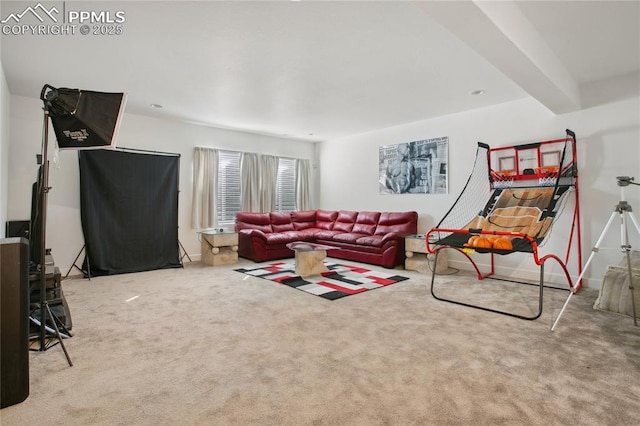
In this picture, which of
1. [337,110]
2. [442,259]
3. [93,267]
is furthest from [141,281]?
[442,259]

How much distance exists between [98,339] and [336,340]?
179 cm

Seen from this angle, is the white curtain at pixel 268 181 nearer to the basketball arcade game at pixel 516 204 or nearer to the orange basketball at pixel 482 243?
the basketball arcade game at pixel 516 204

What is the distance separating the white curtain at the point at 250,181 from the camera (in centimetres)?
639

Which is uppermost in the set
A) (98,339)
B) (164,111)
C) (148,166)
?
(164,111)

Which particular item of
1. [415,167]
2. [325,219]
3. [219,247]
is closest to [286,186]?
[325,219]

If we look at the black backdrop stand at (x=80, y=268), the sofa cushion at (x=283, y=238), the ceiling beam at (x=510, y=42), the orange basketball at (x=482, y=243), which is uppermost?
the ceiling beam at (x=510, y=42)

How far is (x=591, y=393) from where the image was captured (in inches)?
69.4

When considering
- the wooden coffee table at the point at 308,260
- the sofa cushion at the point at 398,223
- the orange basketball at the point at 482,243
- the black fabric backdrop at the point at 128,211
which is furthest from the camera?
the sofa cushion at the point at 398,223

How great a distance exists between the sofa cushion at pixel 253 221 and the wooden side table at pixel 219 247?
67cm

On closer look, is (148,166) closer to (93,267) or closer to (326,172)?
(93,267)

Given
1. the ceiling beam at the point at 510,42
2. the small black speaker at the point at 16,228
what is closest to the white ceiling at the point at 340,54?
the ceiling beam at the point at 510,42

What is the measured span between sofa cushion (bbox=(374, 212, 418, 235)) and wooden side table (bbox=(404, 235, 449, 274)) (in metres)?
0.34

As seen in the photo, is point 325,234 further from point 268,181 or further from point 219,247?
point 219,247

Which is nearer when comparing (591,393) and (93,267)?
(591,393)
